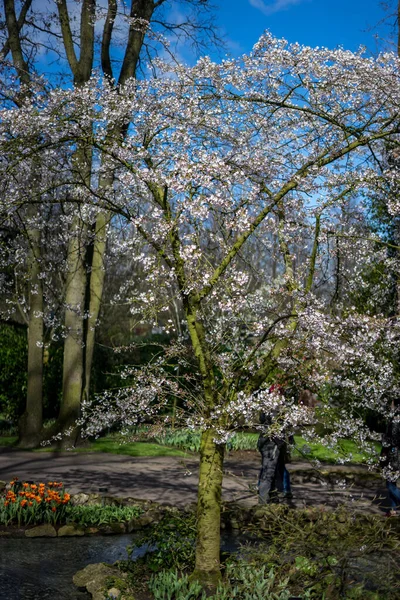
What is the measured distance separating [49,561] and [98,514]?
1.37 m

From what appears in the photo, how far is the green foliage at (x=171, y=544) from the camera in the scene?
6.07 meters

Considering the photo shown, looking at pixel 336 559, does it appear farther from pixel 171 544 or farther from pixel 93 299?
pixel 93 299

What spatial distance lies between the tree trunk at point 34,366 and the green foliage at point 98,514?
631 centimetres

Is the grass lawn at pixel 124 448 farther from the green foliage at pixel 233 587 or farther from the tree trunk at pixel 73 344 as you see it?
the green foliage at pixel 233 587

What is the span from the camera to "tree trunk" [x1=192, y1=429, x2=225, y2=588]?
19.0 feet

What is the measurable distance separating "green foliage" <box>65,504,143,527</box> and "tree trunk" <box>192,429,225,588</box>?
2.86 metres

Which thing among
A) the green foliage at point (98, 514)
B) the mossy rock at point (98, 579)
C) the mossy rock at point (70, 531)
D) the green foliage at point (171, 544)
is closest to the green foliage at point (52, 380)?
the green foliage at point (98, 514)

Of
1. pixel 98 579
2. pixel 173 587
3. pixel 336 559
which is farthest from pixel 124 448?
pixel 336 559

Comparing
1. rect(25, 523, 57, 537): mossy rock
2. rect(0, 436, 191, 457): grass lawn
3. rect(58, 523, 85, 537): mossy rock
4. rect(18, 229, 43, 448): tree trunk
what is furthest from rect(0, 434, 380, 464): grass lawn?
rect(25, 523, 57, 537): mossy rock

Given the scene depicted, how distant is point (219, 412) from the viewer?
5.66 metres

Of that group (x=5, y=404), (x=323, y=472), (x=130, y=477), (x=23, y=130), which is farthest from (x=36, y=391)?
(x=23, y=130)

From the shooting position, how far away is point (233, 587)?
5629mm

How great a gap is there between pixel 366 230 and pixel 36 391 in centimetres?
770

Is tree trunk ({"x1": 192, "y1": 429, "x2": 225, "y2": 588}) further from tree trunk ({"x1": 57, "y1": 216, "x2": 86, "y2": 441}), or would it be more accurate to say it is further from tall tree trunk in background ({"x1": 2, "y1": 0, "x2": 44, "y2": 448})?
tall tree trunk in background ({"x1": 2, "y1": 0, "x2": 44, "y2": 448})
